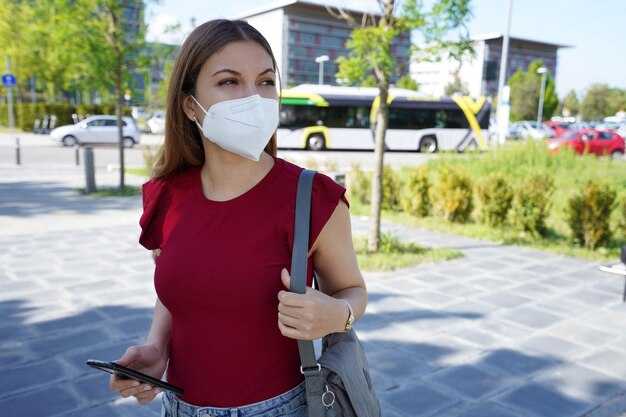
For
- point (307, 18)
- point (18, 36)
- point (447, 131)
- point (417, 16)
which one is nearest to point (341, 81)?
point (417, 16)

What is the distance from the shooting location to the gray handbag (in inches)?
52.7

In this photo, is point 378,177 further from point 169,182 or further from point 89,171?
point 89,171

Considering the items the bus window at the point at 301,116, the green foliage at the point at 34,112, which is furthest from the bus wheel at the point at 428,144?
the green foliage at the point at 34,112

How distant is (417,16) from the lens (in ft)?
20.5

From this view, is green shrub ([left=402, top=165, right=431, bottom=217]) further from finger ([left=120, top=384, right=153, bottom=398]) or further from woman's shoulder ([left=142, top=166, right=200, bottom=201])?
finger ([left=120, top=384, right=153, bottom=398])

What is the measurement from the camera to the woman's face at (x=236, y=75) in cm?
151

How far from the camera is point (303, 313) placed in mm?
1279

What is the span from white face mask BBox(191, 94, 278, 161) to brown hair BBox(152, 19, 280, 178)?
0.08 metres

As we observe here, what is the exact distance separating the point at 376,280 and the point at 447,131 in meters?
23.7

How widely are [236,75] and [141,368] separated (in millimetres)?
912

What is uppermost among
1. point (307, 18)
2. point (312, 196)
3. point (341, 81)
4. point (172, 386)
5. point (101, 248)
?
point (307, 18)

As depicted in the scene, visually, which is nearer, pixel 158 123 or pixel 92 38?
pixel 158 123

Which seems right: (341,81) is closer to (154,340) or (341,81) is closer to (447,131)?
(154,340)

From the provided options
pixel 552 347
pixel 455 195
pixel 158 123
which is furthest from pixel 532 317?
pixel 455 195
